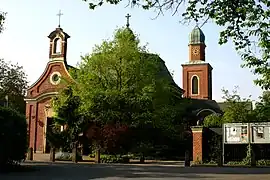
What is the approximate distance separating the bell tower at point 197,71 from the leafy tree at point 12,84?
25622 millimetres

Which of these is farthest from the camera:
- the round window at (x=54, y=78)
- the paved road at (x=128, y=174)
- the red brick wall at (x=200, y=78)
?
the red brick wall at (x=200, y=78)

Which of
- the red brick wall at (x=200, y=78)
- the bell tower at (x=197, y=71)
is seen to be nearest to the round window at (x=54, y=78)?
the red brick wall at (x=200, y=78)

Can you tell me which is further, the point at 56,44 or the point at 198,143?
the point at 56,44

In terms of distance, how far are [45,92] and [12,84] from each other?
286 inches

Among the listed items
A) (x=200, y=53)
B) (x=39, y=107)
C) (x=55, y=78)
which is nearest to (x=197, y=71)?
(x=200, y=53)

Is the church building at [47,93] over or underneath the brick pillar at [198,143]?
over

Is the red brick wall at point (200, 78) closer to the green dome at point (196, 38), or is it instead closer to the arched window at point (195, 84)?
the arched window at point (195, 84)

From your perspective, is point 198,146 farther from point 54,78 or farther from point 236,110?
point 54,78

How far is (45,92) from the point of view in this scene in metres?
50.4

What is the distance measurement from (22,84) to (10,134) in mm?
37164

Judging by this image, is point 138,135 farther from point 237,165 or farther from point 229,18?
point 229,18

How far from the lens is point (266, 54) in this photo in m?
11.8

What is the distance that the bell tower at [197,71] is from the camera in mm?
69981

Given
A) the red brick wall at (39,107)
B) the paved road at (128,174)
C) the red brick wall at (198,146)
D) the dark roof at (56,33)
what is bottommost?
the paved road at (128,174)
